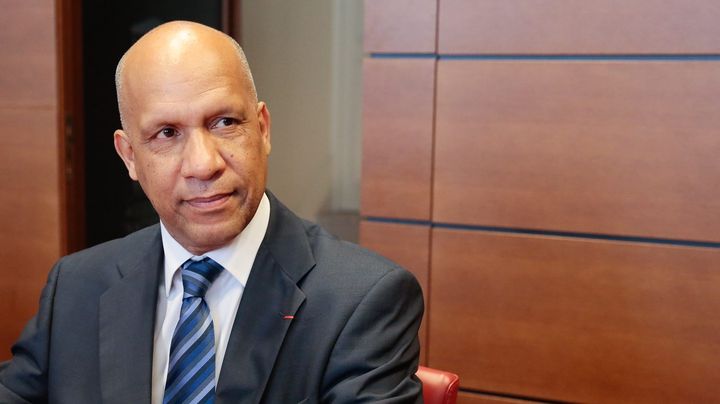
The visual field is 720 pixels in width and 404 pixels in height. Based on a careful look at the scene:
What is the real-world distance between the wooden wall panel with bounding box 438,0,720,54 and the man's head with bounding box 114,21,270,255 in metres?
1.46

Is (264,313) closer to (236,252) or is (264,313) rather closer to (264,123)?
(236,252)

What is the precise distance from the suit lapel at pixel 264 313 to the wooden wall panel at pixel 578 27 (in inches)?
56.5

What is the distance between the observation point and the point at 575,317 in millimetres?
2773

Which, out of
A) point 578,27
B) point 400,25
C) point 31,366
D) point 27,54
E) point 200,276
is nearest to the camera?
point 200,276

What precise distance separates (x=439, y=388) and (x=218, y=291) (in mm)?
457

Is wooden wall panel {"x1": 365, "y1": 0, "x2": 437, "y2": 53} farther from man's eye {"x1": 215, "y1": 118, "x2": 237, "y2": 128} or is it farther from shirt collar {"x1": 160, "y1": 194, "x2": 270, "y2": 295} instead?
man's eye {"x1": 215, "y1": 118, "x2": 237, "y2": 128}

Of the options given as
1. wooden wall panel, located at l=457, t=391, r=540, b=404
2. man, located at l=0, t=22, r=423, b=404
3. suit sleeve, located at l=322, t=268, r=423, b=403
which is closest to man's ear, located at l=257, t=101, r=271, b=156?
man, located at l=0, t=22, r=423, b=404

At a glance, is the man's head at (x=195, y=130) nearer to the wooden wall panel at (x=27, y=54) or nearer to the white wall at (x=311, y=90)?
the wooden wall panel at (x=27, y=54)

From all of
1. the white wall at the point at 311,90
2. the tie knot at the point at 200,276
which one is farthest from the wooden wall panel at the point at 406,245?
the tie knot at the point at 200,276

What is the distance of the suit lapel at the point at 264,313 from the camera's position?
1.42m

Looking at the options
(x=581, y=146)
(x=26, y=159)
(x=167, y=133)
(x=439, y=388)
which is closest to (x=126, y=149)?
(x=167, y=133)

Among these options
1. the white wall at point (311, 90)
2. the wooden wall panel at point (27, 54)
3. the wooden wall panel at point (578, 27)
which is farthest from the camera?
the white wall at point (311, 90)

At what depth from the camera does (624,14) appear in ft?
8.63

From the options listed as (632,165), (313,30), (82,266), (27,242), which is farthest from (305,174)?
(82,266)
